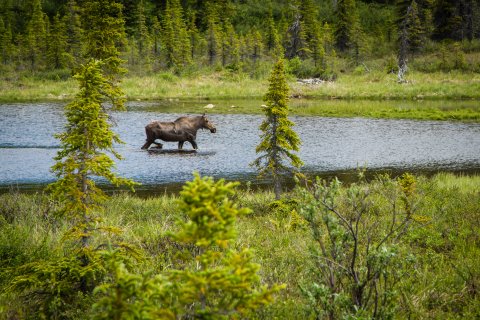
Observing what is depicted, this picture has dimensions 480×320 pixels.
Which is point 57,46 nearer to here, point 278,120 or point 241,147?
point 241,147

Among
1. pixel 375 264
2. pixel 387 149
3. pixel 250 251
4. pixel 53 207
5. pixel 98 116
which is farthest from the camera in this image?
pixel 387 149

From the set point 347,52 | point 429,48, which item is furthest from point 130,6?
point 429,48

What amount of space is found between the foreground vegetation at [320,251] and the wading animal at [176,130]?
10807 mm

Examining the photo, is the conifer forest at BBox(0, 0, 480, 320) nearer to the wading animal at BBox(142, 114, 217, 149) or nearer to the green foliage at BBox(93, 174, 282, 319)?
the green foliage at BBox(93, 174, 282, 319)

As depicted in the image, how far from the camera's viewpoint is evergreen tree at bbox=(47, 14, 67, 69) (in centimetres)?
5934

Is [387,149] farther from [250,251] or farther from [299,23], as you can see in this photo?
[299,23]

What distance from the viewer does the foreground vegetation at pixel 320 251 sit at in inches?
176

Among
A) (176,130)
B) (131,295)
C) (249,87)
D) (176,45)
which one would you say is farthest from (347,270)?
(176,45)

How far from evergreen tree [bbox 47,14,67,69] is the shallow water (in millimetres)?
28926

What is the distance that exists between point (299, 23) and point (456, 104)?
30.0m

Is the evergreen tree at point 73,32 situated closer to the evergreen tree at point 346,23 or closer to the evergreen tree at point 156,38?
the evergreen tree at point 156,38

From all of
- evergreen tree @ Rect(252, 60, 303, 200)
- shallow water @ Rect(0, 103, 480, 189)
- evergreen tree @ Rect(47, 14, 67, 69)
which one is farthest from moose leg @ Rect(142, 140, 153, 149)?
evergreen tree @ Rect(47, 14, 67, 69)

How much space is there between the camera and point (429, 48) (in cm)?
6138

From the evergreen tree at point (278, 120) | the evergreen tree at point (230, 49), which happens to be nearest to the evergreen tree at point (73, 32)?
the evergreen tree at point (230, 49)
